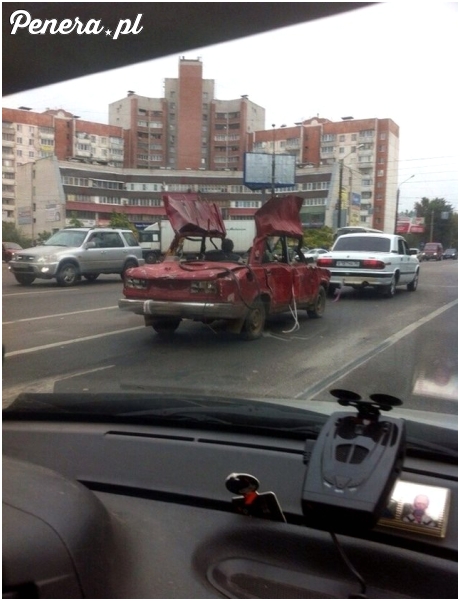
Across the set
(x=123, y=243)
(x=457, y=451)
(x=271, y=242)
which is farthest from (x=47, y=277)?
(x=457, y=451)

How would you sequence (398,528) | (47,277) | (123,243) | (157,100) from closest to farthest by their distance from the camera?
1. (398,528)
2. (157,100)
3. (123,243)
4. (47,277)

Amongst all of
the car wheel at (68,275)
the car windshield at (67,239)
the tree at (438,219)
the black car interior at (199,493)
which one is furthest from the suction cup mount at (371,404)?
the car wheel at (68,275)

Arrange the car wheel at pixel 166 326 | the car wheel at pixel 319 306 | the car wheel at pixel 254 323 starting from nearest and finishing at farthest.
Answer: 1. the car wheel at pixel 319 306
2. the car wheel at pixel 254 323
3. the car wheel at pixel 166 326

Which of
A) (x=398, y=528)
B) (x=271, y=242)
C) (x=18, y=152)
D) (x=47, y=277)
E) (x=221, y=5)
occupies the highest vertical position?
(x=221, y=5)

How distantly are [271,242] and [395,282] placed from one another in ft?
3.28

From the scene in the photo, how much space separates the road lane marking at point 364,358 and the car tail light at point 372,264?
413mm

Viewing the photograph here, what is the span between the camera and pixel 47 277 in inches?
190

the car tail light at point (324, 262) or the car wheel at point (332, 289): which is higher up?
the car tail light at point (324, 262)

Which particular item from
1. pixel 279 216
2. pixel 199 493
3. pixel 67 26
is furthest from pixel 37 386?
pixel 67 26

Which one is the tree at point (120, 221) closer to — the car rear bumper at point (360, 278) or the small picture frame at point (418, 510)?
the car rear bumper at point (360, 278)

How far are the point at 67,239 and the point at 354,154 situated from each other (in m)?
2.05

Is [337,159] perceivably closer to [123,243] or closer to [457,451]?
[123,243]

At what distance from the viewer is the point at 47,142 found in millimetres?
3908

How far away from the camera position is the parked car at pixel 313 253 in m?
4.00
